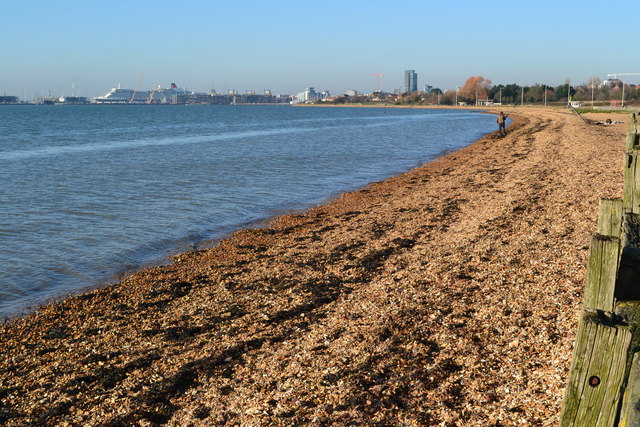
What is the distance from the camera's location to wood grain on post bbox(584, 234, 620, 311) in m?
2.59

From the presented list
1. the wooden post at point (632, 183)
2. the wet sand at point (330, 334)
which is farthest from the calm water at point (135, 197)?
the wooden post at point (632, 183)

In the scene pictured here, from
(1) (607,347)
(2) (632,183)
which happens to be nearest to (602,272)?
Result: (1) (607,347)

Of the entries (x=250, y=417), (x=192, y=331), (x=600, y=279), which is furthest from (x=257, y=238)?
(x=600, y=279)

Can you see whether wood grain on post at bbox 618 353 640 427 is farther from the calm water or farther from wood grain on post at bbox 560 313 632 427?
the calm water

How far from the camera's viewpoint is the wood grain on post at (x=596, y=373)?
2.30 m

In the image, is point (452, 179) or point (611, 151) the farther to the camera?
point (611, 151)

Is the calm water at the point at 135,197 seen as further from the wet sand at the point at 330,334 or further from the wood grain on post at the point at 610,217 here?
the wood grain on post at the point at 610,217

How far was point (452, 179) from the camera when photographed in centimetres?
2283

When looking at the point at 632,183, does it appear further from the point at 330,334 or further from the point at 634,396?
the point at 634,396

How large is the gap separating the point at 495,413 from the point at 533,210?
9.79 metres

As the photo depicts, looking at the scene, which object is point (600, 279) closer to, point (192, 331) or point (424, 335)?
point (424, 335)

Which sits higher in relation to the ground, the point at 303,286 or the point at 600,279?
the point at 600,279

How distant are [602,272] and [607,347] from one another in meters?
0.47

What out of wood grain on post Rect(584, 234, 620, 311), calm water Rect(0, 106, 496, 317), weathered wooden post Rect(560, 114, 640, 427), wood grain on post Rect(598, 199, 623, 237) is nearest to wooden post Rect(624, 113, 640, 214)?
wood grain on post Rect(598, 199, 623, 237)
